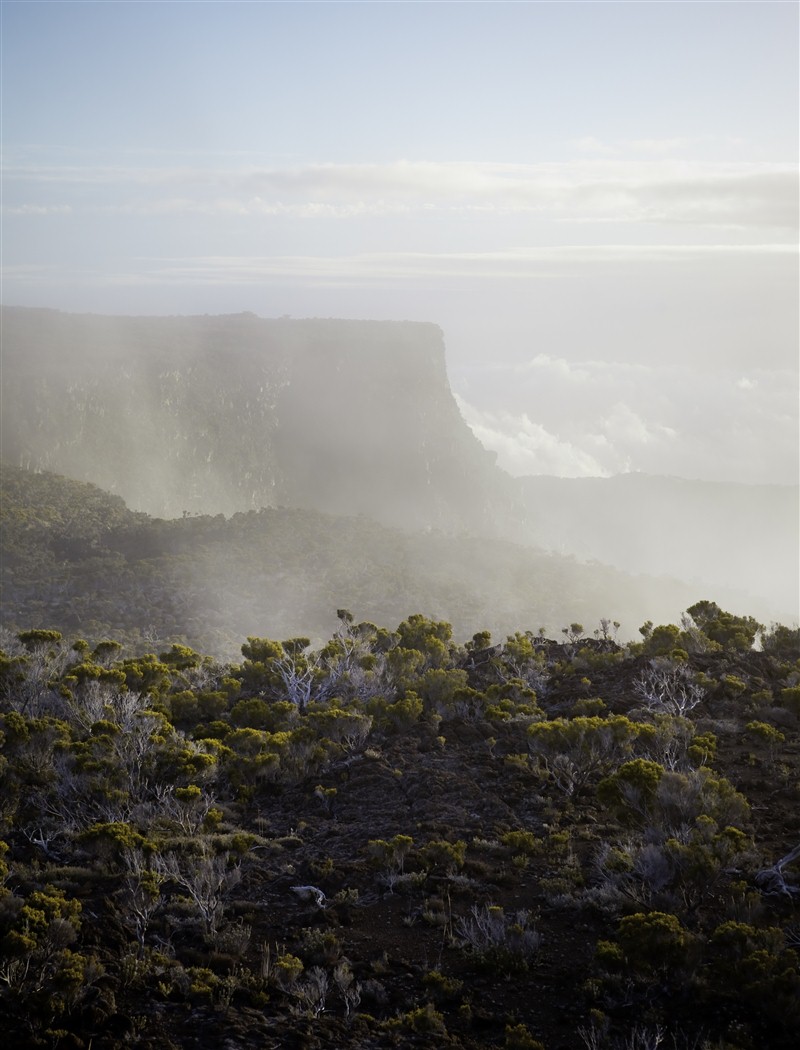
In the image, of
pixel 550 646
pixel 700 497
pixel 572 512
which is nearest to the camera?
pixel 550 646

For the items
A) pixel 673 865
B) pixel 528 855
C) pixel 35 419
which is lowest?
pixel 528 855

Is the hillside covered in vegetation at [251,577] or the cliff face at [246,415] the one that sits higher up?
the cliff face at [246,415]

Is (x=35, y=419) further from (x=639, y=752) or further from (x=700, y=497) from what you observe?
(x=700, y=497)

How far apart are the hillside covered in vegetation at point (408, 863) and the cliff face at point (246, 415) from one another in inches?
3331

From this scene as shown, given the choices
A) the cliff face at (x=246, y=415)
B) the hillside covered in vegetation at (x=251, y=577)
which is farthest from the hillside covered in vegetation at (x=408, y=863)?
the cliff face at (x=246, y=415)

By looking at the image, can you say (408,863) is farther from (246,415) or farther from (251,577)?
(246,415)

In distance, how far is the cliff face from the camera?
10319 cm

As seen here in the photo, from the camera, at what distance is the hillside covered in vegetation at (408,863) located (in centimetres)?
924

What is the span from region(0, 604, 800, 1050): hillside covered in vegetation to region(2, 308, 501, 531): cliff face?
84.6m

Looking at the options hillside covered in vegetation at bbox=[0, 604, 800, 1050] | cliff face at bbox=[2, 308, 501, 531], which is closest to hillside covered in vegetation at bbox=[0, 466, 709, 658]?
cliff face at bbox=[2, 308, 501, 531]

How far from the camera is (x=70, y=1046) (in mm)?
8617

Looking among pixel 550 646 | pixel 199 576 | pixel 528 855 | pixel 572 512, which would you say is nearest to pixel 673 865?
pixel 528 855

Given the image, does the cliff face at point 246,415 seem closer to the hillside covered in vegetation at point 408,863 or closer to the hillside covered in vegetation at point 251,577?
the hillside covered in vegetation at point 251,577

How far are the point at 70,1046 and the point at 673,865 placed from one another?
746 cm
